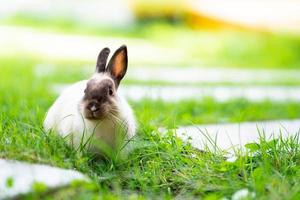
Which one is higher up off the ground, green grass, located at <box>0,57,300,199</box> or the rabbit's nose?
the rabbit's nose

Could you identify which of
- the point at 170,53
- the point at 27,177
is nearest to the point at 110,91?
the point at 27,177

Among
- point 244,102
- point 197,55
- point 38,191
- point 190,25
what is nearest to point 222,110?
point 244,102

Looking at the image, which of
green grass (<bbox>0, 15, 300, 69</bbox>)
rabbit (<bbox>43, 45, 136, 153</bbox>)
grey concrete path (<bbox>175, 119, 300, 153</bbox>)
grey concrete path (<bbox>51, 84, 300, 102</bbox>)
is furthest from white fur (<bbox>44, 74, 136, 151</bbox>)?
green grass (<bbox>0, 15, 300, 69</bbox>)

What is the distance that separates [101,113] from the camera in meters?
3.76

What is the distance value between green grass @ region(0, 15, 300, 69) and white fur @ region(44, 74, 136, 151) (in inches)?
283

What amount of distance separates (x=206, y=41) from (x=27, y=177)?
11367 millimetres

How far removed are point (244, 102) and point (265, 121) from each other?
3.16 feet

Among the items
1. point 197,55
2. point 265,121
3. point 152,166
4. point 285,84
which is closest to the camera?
point 152,166

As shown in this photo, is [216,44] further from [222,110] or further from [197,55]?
[222,110]

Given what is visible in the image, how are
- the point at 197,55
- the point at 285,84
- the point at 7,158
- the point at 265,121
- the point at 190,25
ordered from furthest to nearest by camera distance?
1. the point at 190,25
2. the point at 197,55
3. the point at 285,84
4. the point at 265,121
5. the point at 7,158

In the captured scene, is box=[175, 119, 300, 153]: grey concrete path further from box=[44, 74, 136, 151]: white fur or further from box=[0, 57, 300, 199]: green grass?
box=[44, 74, 136, 151]: white fur

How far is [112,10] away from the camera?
17.8 metres

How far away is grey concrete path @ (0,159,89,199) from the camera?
300 cm

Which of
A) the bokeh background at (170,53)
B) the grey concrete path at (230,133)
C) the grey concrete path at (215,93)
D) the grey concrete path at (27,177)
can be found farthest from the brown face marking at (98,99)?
the grey concrete path at (215,93)
